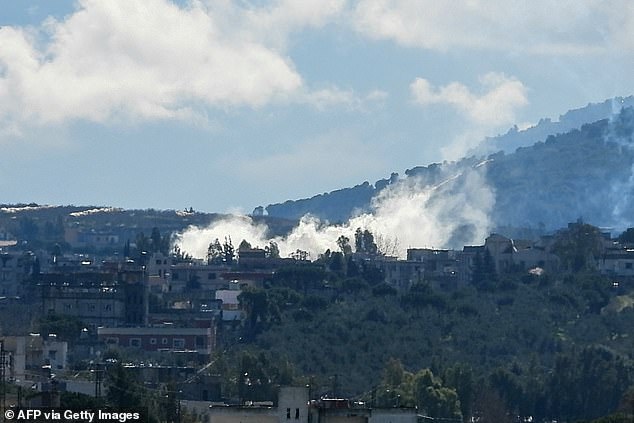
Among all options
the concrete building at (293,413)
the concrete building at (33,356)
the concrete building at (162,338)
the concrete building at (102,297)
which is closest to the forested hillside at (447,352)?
the concrete building at (162,338)

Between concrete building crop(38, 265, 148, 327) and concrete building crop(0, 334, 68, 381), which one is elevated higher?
concrete building crop(38, 265, 148, 327)

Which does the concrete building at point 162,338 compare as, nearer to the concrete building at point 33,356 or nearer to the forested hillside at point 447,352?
the forested hillside at point 447,352

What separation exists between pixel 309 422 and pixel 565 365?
6572 centimetres

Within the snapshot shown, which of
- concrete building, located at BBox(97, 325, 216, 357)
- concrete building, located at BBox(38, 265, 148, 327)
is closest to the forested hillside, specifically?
concrete building, located at BBox(97, 325, 216, 357)

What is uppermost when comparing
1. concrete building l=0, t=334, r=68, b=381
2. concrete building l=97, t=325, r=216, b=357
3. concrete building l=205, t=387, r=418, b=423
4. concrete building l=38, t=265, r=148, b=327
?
concrete building l=38, t=265, r=148, b=327

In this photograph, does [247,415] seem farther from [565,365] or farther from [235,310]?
[235,310]

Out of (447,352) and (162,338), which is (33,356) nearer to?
(162,338)

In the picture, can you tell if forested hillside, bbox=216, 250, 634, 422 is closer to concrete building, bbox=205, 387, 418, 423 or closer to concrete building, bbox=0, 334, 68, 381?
concrete building, bbox=0, 334, 68, 381

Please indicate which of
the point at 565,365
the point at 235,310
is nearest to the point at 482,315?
the point at 235,310

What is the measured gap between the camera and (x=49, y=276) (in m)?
197

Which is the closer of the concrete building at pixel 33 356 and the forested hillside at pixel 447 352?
the concrete building at pixel 33 356

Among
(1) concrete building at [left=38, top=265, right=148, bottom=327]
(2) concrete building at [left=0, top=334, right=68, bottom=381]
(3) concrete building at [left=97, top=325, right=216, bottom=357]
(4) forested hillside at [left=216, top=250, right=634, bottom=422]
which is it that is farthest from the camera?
(1) concrete building at [left=38, top=265, right=148, bottom=327]

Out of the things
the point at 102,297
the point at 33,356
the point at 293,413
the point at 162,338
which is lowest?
the point at 293,413

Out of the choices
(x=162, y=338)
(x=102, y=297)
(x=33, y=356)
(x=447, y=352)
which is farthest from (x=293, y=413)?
(x=102, y=297)
